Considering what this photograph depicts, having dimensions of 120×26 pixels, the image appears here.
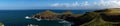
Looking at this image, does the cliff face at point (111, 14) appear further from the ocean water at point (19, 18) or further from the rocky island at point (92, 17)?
the ocean water at point (19, 18)

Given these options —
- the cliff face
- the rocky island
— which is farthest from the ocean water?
the cliff face

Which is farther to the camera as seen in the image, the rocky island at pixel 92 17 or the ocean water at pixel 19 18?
the ocean water at pixel 19 18

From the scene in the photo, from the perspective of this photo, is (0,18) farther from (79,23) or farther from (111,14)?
(111,14)

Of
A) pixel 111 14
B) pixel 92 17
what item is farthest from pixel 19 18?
pixel 111 14

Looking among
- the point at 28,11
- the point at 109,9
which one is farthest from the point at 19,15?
the point at 109,9

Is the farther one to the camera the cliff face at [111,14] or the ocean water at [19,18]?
the ocean water at [19,18]

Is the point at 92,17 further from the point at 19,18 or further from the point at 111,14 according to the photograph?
the point at 19,18

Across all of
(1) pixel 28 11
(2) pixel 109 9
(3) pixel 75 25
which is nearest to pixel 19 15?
(1) pixel 28 11

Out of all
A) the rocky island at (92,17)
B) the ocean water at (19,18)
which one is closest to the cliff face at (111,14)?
the rocky island at (92,17)
